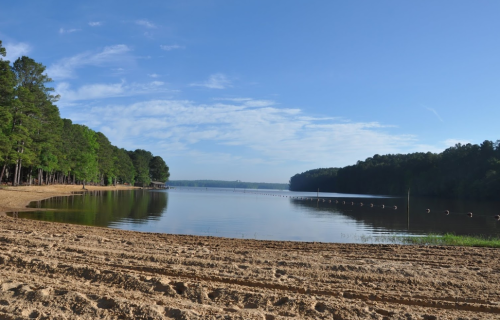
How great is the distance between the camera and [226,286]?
6.56m

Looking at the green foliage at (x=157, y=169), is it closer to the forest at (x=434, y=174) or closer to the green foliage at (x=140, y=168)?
the green foliage at (x=140, y=168)

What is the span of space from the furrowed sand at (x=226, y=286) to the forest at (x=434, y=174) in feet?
270

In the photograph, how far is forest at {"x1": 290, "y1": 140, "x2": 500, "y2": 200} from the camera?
84338mm

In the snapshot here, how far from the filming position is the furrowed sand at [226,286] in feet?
17.4

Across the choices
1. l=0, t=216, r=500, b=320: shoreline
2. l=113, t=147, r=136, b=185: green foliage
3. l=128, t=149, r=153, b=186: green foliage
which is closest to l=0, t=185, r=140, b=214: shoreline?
l=0, t=216, r=500, b=320: shoreline

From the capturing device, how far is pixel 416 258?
10.8 m

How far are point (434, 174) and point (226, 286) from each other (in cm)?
11769

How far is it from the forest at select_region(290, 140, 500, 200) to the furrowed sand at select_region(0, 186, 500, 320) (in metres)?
82.4

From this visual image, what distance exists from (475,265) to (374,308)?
577 centimetres

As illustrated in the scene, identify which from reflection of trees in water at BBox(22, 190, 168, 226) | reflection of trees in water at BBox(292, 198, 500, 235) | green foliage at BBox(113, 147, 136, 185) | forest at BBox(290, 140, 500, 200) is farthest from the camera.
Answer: green foliage at BBox(113, 147, 136, 185)

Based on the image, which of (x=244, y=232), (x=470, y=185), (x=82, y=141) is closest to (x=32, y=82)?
(x=82, y=141)

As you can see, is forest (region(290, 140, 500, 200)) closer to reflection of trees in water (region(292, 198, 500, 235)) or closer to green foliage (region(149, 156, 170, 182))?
reflection of trees in water (region(292, 198, 500, 235))

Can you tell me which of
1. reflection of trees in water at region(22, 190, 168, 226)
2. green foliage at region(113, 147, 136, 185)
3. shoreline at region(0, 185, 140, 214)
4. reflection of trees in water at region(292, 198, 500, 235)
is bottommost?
reflection of trees in water at region(292, 198, 500, 235)

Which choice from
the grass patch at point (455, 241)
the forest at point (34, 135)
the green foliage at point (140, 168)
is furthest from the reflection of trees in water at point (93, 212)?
the green foliage at point (140, 168)
